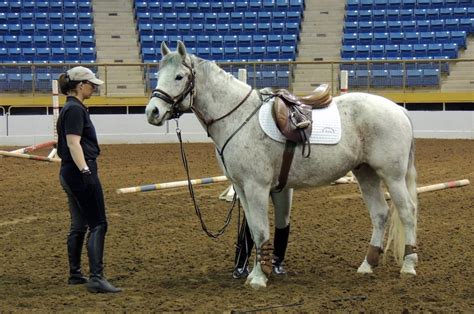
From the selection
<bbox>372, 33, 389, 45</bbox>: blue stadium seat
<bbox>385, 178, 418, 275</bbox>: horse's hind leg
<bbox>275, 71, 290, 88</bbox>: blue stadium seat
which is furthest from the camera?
<bbox>372, 33, 389, 45</bbox>: blue stadium seat

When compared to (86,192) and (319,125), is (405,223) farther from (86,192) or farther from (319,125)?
(86,192)

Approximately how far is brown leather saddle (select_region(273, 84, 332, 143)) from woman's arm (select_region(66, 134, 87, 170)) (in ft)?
5.43

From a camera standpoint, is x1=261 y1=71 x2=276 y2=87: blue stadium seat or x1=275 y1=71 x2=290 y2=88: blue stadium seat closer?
x1=261 y1=71 x2=276 y2=87: blue stadium seat

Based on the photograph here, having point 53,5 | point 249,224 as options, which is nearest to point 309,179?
point 249,224

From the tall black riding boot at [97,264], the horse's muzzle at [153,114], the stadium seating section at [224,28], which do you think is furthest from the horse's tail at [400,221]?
the stadium seating section at [224,28]

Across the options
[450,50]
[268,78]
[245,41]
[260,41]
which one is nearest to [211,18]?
[245,41]

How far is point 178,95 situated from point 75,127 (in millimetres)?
885

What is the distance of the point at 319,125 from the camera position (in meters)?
6.05

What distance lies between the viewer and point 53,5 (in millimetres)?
29141

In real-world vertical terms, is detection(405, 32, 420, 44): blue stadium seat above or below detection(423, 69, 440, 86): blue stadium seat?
above

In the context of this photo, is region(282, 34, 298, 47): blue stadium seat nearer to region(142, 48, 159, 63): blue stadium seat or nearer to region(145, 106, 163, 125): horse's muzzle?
region(142, 48, 159, 63): blue stadium seat

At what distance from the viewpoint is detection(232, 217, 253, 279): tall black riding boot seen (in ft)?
21.0

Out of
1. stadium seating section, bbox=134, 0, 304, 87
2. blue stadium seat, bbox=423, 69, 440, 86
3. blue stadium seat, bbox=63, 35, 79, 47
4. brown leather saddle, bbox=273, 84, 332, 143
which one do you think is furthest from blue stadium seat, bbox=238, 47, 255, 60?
brown leather saddle, bbox=273, 84, 332, 143

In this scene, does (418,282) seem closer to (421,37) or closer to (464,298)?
(464,298)
